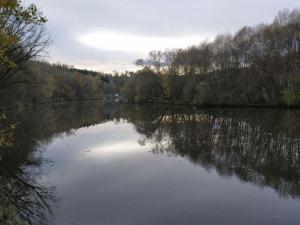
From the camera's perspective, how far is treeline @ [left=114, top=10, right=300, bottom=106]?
63406mm

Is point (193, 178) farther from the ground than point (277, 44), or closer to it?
closer to it

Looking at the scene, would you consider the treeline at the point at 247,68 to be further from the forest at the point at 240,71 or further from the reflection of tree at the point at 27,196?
the reflection of tree at the point at 27,196

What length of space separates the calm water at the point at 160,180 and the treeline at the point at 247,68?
37.2 m

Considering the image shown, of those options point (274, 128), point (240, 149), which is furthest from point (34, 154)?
point (274, 128)

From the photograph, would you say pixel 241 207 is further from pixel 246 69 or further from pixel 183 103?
pixel 183 103

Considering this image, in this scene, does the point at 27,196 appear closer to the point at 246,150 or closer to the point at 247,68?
the point at 246,150

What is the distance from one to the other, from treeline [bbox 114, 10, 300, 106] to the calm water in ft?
122

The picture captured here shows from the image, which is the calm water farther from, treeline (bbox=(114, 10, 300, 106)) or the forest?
treeline (bbox=(114, 10, 300, 106))

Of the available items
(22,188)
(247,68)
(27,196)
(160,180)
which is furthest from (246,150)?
(247,68)

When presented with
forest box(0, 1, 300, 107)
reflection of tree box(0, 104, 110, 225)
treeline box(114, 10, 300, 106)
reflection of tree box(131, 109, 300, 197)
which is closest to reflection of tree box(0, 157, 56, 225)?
reflection of tree box(0, 104, 110, 225)

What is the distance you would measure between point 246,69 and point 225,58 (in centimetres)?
672

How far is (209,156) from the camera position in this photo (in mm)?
21203

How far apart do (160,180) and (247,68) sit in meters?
57.8

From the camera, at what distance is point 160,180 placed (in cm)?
1648
